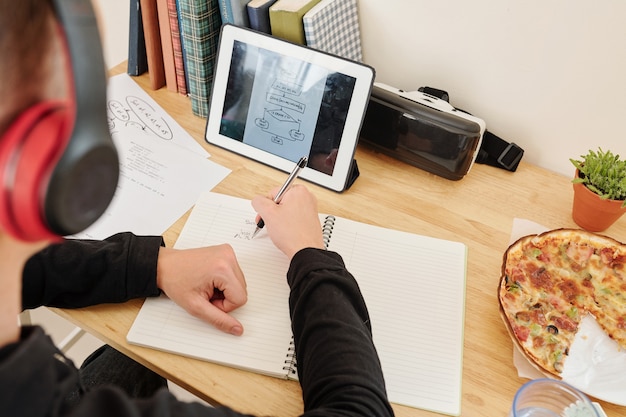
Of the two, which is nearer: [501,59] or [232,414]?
[232,414]

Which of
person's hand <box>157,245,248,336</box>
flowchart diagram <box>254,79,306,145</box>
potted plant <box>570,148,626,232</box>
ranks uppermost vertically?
potted plant <box>570,148,626,232</box>

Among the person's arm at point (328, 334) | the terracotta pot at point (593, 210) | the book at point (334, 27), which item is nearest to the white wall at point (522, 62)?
the book at point (334, 27)

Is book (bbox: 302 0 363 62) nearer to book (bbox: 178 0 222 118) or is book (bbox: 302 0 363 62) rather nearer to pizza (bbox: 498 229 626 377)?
book (bbox: 178 0 222 118)

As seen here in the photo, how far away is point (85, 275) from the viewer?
0.79m

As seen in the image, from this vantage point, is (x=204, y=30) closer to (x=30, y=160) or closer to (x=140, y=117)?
(x=140, y=117)

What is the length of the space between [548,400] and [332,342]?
283mm

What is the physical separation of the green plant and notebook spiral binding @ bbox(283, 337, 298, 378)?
0.55 metres

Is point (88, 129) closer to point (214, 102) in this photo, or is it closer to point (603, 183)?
point (214, 102)

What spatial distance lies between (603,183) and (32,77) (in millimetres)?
863

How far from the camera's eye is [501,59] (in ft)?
3.40

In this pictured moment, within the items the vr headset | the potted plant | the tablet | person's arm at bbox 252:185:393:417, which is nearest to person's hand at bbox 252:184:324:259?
person's arm at bbox 252:185:393:417

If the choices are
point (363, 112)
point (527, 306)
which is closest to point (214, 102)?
point (363, 112)

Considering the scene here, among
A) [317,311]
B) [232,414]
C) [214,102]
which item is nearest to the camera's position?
[232,414]

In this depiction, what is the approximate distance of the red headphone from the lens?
0.37 metres
